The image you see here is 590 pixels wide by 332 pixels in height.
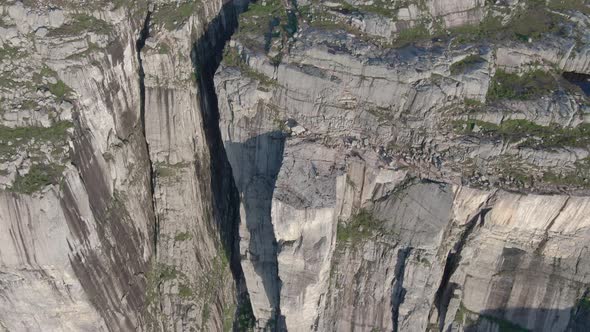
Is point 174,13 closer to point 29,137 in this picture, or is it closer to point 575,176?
point 29,137

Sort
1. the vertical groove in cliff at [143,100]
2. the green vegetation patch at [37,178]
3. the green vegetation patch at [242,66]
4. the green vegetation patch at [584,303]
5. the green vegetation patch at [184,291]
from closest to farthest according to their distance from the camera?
the green vegetation patch at [37,178] → the green vegetation patch at [242,66] → the green vegetation patch at [584,303] → the vertical groove in cliff at [143,100] → the green vegetation patch at [184,291]

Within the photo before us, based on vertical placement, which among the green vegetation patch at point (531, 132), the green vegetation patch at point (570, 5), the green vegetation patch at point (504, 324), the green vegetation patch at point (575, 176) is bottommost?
the green vegetation patch at point (504, 324)

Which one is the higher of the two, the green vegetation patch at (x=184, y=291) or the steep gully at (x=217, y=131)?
the steep gully at (x=217, y=131)

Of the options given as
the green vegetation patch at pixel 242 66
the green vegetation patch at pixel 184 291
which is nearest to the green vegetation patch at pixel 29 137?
the green vegetation patch at pixel 242 66

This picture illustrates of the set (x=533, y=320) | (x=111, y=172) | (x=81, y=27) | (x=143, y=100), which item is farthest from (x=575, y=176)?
(x=81, y=27)

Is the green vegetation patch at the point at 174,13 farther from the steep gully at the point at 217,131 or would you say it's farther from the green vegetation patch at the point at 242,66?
the green vegetation patch at the point at 242,66

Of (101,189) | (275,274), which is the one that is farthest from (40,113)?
(275,274)
